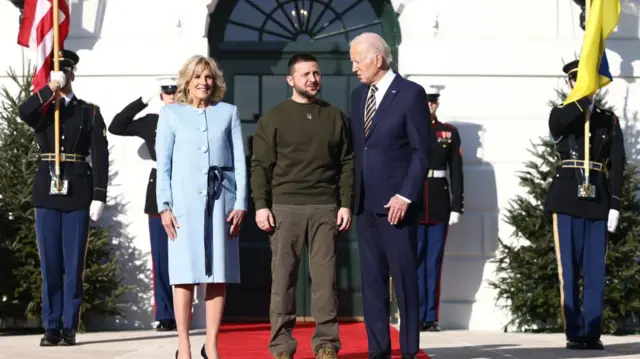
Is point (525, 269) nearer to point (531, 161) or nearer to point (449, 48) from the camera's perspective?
point (531, 161)

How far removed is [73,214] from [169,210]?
224cm

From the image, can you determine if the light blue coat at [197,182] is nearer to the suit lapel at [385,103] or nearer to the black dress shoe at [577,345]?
the suit lapel at [385,103]

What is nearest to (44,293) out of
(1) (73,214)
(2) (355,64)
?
(1) (73,214)

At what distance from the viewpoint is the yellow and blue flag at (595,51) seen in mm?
8273

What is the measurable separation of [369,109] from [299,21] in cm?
414

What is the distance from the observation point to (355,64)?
22.5ft

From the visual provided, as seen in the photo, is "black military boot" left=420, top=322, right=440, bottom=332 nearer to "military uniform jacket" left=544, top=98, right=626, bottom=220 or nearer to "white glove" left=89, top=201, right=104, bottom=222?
"military uniform jacket" left=544, top=98, right=626, bottom=220

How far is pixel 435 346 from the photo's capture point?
336 inches

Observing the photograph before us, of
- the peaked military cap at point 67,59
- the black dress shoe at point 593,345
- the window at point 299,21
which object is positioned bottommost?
the black dress shoe at point 593,345

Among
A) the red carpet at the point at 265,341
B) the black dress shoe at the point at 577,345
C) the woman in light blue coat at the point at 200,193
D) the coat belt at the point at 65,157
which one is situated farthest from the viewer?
the coat belt at the point at 65,157

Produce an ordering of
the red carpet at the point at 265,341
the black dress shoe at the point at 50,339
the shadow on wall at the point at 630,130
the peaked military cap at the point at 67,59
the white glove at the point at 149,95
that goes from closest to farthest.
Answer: the red carpet at the point at 265,341 < the black dress shoe at the point at 50,339 < the peaked military cap at the point at 67,59 < the white glove at the point at 149,95 < the shadow on wall at the point at 630,130

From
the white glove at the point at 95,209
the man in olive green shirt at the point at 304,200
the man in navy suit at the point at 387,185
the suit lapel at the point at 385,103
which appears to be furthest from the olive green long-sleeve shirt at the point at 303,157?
the white glove at the point at 95,209

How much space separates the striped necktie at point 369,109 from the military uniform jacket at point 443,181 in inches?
128

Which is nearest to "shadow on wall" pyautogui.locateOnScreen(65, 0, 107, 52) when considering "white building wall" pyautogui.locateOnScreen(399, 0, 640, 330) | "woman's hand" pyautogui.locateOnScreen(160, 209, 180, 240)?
"white building wall" pyautogui.locateOnScreen(399, 0, 640, 330)
